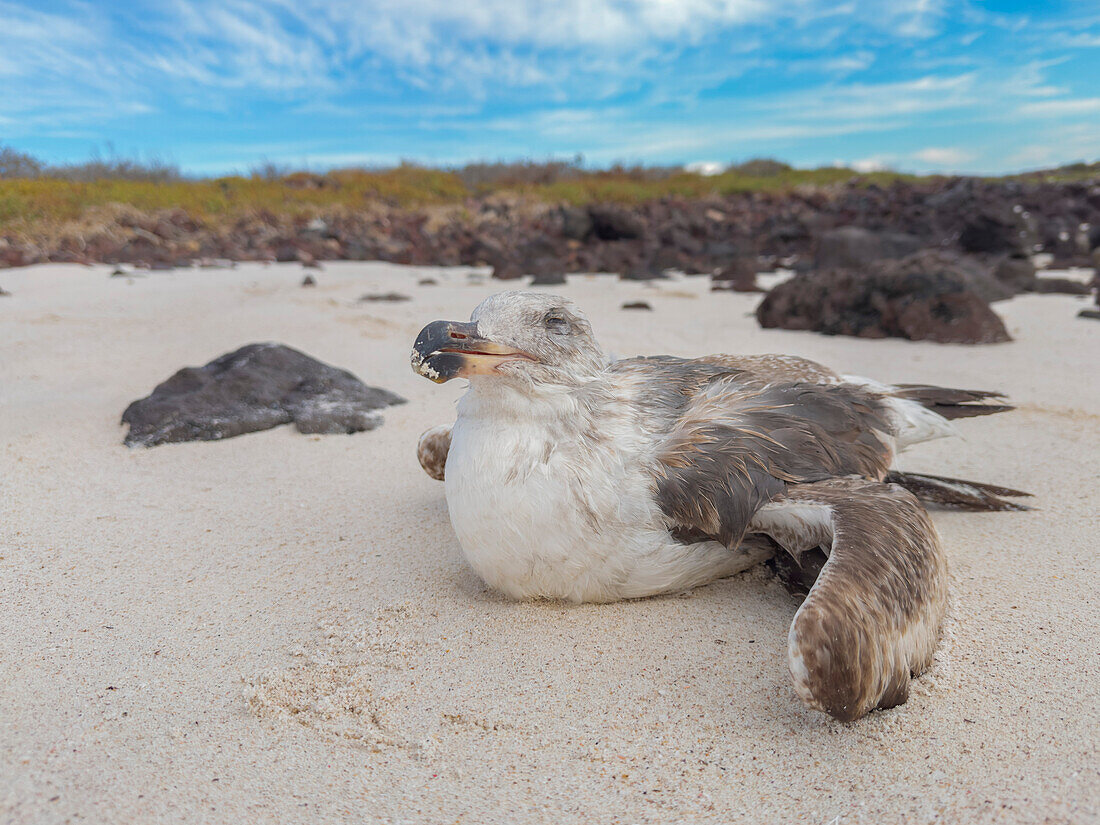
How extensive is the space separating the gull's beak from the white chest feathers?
0.76ft

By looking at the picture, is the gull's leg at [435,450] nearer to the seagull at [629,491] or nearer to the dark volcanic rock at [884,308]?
the seagull at [629,491]

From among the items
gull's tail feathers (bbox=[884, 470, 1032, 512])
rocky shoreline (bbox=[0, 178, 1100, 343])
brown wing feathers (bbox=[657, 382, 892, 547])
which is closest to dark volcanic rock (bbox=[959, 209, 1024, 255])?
rocky shoreline (bbox=[0, 178, 1100, 343])

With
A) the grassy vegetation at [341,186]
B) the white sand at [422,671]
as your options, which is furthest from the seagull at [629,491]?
the grassy vegetation at [341,186]

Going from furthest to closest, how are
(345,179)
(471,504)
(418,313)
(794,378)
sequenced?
(345,179) < (418,313) < (794,378) < (471,504)

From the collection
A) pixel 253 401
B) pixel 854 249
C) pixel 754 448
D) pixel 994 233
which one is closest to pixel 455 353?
pixel 754 448

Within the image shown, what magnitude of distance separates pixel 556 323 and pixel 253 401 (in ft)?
10.6

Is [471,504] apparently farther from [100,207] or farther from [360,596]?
[100,207]

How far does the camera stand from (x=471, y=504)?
2.76 m

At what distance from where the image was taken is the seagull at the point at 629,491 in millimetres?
2609

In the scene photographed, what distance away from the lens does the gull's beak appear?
2.64 metres

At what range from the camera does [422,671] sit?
2.63 m

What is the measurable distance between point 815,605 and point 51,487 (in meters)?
4.04

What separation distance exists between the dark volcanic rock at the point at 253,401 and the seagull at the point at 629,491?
110 inches

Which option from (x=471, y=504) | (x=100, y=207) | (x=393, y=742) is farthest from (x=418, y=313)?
(x=100, y=207)
